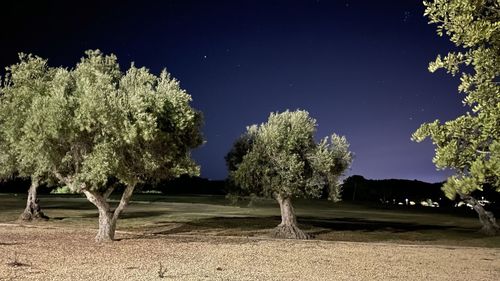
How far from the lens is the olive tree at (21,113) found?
27.3 meters

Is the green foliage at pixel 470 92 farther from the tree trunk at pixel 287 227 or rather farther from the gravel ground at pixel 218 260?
the tree trunk at pixel 287 227

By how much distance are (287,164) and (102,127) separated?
13.5 meters

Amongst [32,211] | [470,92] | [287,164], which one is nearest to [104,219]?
[287,164]

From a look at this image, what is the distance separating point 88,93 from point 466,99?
18145 millimetres

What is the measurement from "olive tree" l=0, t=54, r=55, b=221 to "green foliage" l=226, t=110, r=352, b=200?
1358cm

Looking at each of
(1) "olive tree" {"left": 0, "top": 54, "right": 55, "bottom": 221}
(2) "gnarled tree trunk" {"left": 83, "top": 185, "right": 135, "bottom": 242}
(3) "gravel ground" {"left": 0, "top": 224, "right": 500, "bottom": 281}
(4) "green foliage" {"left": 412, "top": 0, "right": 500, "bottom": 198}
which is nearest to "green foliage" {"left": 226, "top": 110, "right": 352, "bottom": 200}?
(3) "gravel ground" {"left": 0, "top": 224, "right": 500, "bottom": 281}

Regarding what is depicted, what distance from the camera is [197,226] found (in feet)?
129

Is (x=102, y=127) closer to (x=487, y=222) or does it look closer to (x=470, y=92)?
(x=470, y=92)

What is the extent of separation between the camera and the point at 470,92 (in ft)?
44.1

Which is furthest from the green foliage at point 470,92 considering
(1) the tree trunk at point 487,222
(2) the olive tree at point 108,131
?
(1) the tree trunk at point 487,222

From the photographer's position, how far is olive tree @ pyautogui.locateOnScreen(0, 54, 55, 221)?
89.5 ft

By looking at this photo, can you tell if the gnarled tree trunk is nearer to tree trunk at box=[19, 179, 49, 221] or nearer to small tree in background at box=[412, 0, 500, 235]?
tree trunk at box=[19, 179, 49, 221]

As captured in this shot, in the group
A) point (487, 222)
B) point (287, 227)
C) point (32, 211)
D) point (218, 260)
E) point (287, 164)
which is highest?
point (287, 164)

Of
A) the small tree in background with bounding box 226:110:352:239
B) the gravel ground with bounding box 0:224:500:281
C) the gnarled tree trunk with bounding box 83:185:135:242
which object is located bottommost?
the gravel ground with bounding box 0:224:500:281
